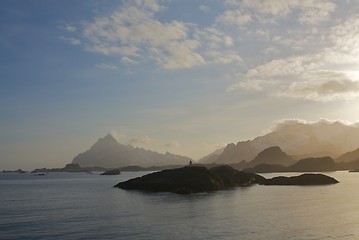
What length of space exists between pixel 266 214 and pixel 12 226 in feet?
121

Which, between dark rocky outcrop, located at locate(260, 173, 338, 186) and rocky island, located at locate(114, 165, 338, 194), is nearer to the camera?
rocky island, located at locate(114, 165, 338, 194)

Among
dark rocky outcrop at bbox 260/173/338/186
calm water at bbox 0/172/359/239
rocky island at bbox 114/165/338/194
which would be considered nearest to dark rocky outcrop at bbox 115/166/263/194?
rocky island at bbox 114/165/338/194

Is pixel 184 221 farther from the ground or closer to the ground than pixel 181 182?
closer to the ground

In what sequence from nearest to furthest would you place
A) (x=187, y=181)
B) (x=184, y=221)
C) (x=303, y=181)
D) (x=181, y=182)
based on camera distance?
1. (x=184, y=221)
2. (x=181, y=182)
3. (x=187, y=181)
4. (x=303, y=181)

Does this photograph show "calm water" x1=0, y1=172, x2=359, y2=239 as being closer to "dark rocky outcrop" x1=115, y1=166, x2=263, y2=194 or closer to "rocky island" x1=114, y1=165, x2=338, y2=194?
"dark rocky outcrop" x1=115, y1=166, x2=263, y2=194

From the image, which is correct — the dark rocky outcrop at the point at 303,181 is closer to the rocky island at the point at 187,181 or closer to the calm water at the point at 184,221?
the rocky island at the point at 187,181

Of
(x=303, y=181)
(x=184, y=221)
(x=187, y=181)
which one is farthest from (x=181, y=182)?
(x=303, y=181)

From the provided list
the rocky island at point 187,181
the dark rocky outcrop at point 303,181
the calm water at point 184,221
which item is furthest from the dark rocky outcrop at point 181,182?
the calm water at point 184,221

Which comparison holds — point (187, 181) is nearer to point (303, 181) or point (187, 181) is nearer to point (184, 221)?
point (184, 221)

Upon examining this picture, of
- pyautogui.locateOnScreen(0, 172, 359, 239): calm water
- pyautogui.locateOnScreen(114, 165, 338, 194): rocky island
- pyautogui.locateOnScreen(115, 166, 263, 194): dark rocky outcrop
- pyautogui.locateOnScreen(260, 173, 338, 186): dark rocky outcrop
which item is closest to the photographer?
pyautogui.locateOnScreen(0, 172, 359, 239): calm water

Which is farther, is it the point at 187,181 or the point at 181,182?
the point at 187,181

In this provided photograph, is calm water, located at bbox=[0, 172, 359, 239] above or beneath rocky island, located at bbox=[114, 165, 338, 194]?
beneath

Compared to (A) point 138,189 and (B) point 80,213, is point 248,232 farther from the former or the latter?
(A) point 138,189

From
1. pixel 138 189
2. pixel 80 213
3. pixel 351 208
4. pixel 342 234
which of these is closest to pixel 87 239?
pixel 80 213
